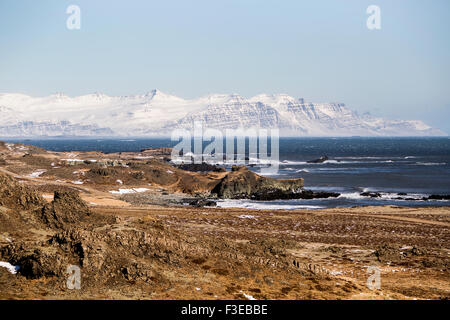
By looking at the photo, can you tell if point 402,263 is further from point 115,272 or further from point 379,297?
point 115,272

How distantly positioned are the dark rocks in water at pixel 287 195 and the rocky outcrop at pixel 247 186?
1036 millimetres

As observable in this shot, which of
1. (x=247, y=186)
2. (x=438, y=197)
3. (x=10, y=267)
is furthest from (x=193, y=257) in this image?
(x=438, y=197)

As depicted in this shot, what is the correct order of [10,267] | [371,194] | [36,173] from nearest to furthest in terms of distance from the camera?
1. [10,267]
2. [371,194]
3. [36,173]

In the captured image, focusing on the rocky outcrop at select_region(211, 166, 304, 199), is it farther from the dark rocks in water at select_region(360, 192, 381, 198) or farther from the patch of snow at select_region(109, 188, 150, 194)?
the patch of snow at select_region(109, 188, 150, 194)

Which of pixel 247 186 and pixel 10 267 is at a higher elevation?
pixel 10 267

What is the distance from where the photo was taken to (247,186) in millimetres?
68500

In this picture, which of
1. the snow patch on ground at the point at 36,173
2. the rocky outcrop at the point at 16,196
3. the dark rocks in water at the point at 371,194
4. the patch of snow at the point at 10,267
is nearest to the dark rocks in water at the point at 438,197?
the dark rocks in water at the point at 371,194

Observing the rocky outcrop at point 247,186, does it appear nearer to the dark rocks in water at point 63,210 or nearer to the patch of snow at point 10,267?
the dark rocks in water at point 63,210

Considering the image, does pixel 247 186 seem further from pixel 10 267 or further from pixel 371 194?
pixel 10 267

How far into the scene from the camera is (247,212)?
152ft

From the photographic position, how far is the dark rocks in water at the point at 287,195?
63969mm

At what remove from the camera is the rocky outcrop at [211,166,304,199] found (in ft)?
218

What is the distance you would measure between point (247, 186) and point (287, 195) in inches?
284
